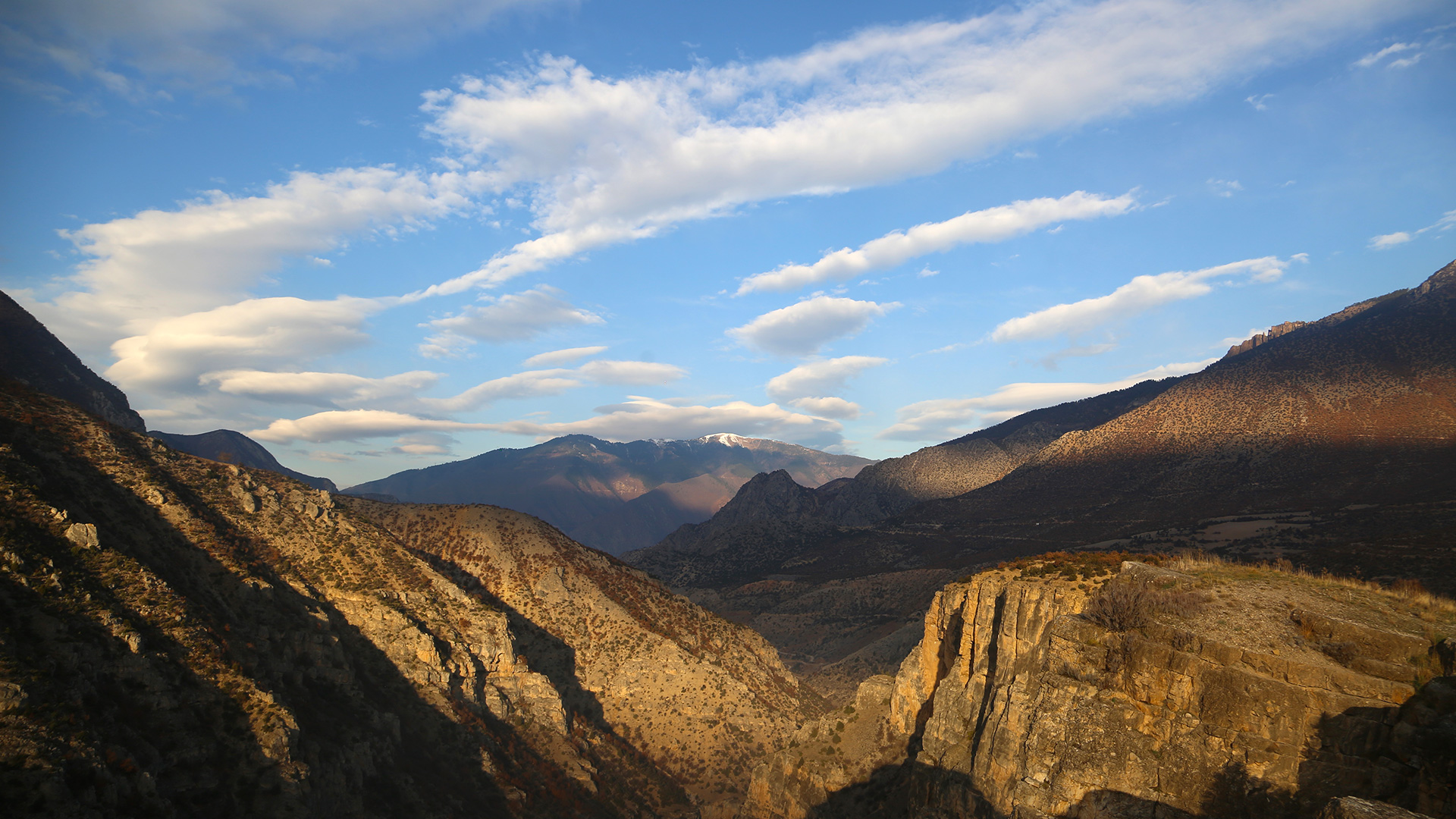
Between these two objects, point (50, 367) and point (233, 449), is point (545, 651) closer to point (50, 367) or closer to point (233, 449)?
point (50, 367)

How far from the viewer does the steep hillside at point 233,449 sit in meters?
140

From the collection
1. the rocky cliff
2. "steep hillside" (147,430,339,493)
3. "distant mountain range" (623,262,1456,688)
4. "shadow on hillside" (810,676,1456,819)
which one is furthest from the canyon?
"steep hillside" (147,430,339,493)

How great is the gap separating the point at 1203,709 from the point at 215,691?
3390cm

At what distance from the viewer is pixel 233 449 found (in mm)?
147750

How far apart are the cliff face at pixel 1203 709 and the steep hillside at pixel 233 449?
475ft

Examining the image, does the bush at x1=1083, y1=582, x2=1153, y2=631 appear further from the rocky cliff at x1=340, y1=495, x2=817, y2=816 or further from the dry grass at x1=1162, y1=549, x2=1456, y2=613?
the rocky cliff at x1=340, y1=495, x2=817, y2=816

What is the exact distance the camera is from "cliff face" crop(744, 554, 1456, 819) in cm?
1573

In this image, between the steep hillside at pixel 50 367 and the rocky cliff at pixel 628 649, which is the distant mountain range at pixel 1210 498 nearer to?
the rocky cliff at pixel 628 649

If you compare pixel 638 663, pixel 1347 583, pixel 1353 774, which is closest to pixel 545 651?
pixel 638 663

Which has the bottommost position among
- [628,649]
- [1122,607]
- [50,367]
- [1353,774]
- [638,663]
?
[638,663]

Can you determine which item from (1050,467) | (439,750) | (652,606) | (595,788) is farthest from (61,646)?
(1050,467)

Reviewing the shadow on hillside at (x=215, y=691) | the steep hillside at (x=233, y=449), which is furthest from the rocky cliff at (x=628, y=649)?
the steep hillside at (x=233, y=449)

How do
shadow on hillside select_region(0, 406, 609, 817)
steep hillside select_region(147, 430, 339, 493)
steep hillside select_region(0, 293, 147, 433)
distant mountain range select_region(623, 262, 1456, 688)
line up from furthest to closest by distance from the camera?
steep hillside select_region(147, 430, 339, 493), distant mountain range select_region(623, 262, 1456, 688), steep hillside select_region(0, 293, 147, 433), shadow on hillside select_region(0, 406, 609, 817)

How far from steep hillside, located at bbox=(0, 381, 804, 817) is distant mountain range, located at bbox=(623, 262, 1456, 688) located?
108 ft
